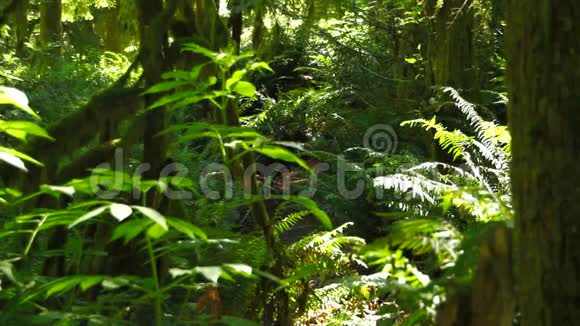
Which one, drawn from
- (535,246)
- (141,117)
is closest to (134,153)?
(141,117)

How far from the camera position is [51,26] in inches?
365

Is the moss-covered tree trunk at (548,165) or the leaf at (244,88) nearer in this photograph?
the moss-covered tree trunk at (548,165)

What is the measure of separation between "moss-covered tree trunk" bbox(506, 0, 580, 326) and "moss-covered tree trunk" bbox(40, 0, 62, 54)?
6.30 metres

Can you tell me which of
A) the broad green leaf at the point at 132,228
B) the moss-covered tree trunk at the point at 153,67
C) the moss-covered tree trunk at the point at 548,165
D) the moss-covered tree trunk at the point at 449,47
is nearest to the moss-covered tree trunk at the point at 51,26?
the moss-covered tree trunk at the point at 449,47

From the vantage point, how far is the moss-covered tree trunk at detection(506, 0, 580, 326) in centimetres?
161

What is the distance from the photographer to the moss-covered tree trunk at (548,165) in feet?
5.29

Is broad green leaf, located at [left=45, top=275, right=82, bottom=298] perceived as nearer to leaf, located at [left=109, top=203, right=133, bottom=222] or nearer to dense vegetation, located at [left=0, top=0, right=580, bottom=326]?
dense vegetation, located at [left=0, top=0, right=580, bottom=326]

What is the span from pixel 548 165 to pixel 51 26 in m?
8.53

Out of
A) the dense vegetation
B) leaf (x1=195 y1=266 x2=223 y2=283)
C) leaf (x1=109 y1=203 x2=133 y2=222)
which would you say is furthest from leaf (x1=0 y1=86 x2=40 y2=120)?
leaf (x1=195 y1=266 x2=223 y2=283)

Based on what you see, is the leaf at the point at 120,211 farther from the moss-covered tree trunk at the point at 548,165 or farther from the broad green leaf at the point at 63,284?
the moss-covered tree trunk at the point at 548,165

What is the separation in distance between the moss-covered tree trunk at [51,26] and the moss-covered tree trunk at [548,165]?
248 inches

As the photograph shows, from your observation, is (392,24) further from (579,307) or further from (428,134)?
(579,307)

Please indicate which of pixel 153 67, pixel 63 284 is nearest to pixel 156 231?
pixel 63 284

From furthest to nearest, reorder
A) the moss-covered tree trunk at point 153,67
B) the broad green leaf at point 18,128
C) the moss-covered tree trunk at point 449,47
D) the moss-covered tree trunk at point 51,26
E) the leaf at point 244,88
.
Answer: the moss-covered tree trunk at point 51,26
the moss-covered tree trunk at point 449,47
the moss-covered tree trunk at point 153,67
the leaf at point 244,88
the broad green leaf at point 18,128
